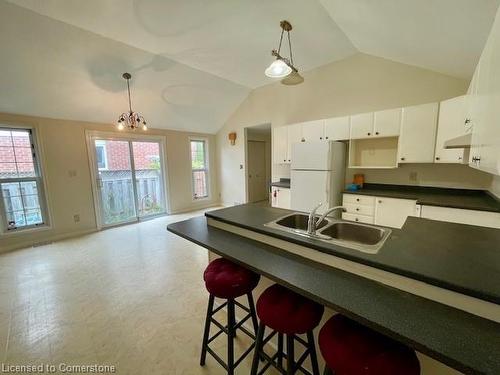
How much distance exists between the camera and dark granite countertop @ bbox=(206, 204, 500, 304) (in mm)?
809

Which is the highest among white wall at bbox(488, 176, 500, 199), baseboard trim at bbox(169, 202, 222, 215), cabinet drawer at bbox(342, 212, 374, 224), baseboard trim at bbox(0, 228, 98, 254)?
white wall at bbox(488, 176, 500, 199)

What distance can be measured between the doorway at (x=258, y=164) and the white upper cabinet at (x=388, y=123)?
10.6 feet

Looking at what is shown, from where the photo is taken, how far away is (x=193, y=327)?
1.80m

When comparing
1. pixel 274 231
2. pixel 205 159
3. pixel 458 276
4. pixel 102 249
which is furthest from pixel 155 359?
pixel 205 159

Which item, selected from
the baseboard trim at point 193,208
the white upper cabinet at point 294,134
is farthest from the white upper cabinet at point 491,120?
the baseboard trim at point 193,208

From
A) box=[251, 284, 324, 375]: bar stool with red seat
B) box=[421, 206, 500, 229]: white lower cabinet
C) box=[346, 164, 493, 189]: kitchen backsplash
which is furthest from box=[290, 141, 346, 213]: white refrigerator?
box=[251, 284, 324, 375]: bar stool with red seat

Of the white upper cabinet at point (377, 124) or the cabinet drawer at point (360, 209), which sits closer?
the white upper cabinet at point (377, 124)

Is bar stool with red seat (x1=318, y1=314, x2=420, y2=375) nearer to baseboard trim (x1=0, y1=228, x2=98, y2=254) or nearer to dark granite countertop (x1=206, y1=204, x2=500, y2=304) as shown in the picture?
dark granite countertop (x1=206, y1=204, x2=500, y2=304)

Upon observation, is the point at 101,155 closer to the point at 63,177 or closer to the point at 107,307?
the point at 63,177

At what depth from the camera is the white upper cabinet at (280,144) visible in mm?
3956

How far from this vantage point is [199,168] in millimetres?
5875

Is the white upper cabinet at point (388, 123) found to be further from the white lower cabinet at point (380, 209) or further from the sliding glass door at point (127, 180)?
the sliding glass door at point (127, 180)

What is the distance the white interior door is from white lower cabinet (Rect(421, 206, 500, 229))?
13.0 ft

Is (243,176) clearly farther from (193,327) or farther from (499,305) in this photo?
(499,305)
